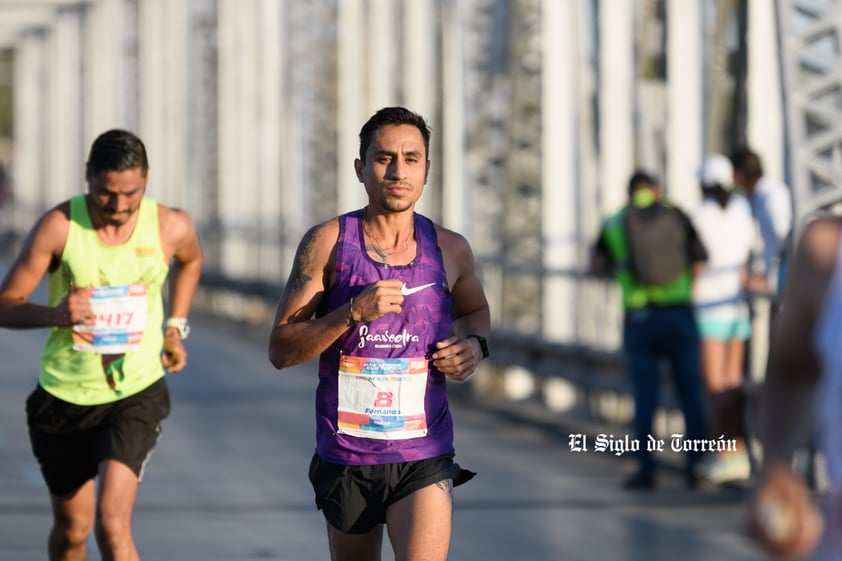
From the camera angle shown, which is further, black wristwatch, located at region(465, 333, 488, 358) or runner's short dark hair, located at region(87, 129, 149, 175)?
runner's short dark hair, located at region(87, 129, 149, 175)

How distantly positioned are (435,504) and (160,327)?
6.67ft

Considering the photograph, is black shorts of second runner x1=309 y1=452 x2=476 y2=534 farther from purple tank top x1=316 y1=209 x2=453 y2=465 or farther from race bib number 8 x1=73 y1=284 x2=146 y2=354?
race bib number 8 x1=73 y1=284 x2=146 y2=354

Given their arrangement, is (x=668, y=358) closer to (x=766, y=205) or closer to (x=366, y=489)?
(x=766, y=205)

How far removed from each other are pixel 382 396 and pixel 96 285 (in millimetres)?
1845

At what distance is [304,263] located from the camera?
5844 millimetres

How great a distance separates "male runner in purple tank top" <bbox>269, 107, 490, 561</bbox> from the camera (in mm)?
5770

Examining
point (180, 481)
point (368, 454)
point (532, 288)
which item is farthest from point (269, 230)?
point (368, 454)

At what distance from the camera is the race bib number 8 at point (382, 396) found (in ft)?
19.1

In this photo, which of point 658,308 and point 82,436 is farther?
point 658,308

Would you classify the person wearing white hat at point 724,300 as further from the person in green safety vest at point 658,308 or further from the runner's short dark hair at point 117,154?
the runner's short dark hair at point 117,154

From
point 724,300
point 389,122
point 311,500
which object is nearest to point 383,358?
point 389,122

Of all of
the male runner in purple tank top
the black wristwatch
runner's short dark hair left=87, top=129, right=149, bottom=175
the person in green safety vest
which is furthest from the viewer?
the person in green safety vest

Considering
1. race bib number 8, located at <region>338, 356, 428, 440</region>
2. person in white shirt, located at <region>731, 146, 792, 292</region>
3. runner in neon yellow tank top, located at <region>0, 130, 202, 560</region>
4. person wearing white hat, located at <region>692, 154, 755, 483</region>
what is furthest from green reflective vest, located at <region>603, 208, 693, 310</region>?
race bib number 8, located at <region>338, 356, 428, 440</region>

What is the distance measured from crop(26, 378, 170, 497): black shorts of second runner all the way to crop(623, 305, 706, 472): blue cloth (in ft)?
16.0
